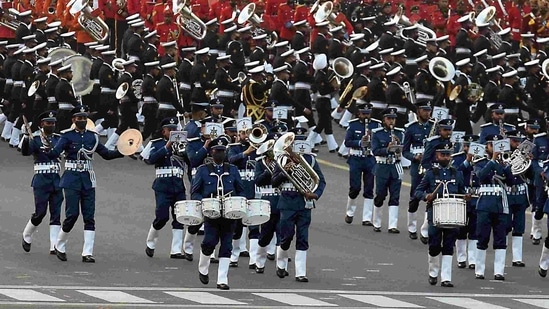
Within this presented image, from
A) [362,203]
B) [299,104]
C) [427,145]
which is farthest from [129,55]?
[427,145]

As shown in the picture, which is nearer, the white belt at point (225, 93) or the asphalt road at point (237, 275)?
the asphalt road at point (237, 275)

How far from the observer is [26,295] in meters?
28.5


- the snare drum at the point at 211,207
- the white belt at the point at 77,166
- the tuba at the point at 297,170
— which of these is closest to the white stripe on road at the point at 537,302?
the tuba at the point at 297,170

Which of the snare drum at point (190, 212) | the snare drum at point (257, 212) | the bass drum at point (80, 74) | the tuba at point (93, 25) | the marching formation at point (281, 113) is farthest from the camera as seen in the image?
the tuba at point (93, 25)

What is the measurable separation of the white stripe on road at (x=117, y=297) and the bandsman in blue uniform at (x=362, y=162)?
7.71m

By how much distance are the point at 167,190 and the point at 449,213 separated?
483 cm

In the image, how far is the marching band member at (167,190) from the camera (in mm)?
32000

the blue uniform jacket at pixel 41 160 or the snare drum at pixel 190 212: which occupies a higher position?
the blue uniform jacket at pixel 41 160

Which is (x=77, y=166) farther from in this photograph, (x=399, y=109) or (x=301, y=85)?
(x=301, y=85)

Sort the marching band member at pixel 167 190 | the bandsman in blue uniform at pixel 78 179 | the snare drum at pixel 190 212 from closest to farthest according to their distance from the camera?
the snare drum at pixel 190 212 → the bandsman in blue uniform at pixel 78 179 → the marching band member at pixel 167 190

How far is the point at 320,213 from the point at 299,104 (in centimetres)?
474

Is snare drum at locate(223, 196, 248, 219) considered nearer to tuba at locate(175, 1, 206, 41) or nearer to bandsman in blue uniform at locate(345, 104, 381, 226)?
bandsman in blue uniform at locate(345, 104, 381, 226)

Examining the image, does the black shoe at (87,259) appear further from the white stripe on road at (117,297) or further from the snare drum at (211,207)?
the snare drum at (211,207)

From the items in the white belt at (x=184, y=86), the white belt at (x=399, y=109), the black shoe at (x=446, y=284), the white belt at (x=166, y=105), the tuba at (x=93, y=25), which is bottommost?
the black shoe at (x=446, y=284)
